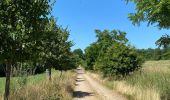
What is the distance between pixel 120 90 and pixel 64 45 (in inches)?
216

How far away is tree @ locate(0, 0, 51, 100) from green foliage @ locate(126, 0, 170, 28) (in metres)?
3.32

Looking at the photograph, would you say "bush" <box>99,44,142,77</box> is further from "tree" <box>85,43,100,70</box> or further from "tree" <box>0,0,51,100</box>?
"tree" <box>85,43,100,70</box>

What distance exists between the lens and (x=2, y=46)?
10.1 metres

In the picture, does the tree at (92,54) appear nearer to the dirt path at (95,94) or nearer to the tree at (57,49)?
the dirt path at (95,94)

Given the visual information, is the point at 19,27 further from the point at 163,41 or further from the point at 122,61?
the point at 122,61

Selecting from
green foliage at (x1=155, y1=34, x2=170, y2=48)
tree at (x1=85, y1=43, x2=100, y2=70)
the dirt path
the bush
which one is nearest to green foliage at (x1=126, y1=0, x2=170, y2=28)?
green foliage at (x1=155, y1=34, x2=170, y2=48)

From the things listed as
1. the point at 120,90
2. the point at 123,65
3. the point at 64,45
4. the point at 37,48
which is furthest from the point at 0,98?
the point at 123,65

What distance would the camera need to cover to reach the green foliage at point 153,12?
1066cm

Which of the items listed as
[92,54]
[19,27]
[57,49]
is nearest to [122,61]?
[57,49]

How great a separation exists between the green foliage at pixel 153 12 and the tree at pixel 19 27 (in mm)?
3319

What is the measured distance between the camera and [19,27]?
1012cm

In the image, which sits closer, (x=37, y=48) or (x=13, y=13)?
(x=13, y=13)

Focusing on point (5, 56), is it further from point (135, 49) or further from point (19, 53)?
point (135, 49)

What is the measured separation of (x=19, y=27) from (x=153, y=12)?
14.1ft
